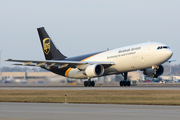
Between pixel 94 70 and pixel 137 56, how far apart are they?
22.2 ft

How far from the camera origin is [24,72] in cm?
7200

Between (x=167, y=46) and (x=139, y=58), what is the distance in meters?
4.30

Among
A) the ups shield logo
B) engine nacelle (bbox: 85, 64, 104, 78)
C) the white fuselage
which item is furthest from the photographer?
the ups shield logo

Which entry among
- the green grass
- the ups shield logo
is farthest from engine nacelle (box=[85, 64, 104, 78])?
the green grass

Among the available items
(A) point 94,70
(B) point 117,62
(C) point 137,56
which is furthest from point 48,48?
(C) point 137,56

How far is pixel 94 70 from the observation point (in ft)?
165

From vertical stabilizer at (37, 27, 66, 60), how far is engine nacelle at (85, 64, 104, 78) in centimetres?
1192

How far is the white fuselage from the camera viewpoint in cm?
4725

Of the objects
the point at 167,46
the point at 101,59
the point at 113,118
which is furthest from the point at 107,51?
the point at 113,118

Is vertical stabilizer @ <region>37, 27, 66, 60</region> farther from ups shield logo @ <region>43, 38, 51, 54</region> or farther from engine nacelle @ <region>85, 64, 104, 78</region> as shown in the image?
engine nacelle @ <region>85, 64, 104, 78</region>

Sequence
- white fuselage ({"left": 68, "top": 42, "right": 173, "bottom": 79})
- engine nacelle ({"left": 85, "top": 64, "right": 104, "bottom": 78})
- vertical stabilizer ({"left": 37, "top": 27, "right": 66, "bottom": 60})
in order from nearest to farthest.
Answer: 1. white fuselage ({"left": 68, "top": 42, "right": 173, "bottom": 79})
2. engine nacelle ({"left": 85, "top": 64, "right": 104, "bottom": 78})
3. vertical stabilizer ({"left": 37, "top": 27, "right": 66, "bottom": 60})

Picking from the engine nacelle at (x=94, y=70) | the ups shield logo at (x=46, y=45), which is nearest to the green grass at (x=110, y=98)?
the engine nacelle at (x=94, y=70)

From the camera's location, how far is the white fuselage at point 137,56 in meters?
47.2

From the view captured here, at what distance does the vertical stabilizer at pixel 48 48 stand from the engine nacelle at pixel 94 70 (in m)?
11.9
